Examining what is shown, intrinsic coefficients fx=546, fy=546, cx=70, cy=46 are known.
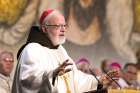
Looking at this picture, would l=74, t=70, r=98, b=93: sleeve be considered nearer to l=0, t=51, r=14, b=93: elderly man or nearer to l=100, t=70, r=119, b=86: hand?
l=100, t=70, r=119, b=86: hand

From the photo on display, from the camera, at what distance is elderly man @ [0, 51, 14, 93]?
786cm

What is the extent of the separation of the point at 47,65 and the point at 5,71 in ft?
9.66

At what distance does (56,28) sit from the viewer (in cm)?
533

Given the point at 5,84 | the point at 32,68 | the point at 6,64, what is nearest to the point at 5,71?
the point at 6,64

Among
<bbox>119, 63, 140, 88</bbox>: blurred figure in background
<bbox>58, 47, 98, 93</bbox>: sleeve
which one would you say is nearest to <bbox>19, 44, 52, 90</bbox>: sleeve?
<bbox>58, 47, 98, 93</bbox>: sleeve

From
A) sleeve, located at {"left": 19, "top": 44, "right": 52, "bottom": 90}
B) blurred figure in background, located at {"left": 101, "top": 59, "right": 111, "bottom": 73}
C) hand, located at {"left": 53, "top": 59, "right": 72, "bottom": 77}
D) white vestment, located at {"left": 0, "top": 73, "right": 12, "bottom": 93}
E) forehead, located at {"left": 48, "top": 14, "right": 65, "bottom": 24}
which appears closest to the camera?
hand, located at {"left": 53, "top": 59, "right": 72, "bottom": 77}

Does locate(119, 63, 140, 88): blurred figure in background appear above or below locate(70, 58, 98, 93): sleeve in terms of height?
below

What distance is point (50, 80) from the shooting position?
5051 millimetres

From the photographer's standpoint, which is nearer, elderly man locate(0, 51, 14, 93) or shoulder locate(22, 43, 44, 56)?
shoulder locate(22, 43, 44, 56)

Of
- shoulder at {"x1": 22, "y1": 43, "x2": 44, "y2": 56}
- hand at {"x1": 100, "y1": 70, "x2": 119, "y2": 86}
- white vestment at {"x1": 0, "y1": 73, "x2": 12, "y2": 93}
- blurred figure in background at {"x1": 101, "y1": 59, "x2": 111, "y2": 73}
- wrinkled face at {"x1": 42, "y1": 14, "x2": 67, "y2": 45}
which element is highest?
wrinkled face at {"x1": 42, "y1": 14, "x2": 67, "y2": 45}

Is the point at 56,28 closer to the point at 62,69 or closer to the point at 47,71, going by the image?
the point at 47,71

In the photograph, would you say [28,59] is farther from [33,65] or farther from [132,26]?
[132,26]

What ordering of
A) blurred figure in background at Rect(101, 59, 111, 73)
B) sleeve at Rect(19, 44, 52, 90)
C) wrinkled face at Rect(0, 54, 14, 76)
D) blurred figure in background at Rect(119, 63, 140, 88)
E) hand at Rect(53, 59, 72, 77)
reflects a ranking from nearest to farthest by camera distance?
hand at Rect(53, 59, 72, 77), sleeve at Rect(19, 44, 52, 90), wrinkled face at Rect(0, 54, 14, 76), blurred figure in background at Rect(119, 63, 140, 88), blurred figure in background at Rect(101, 59, 111, 73)

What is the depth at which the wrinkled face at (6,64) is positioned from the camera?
8.11 meters
